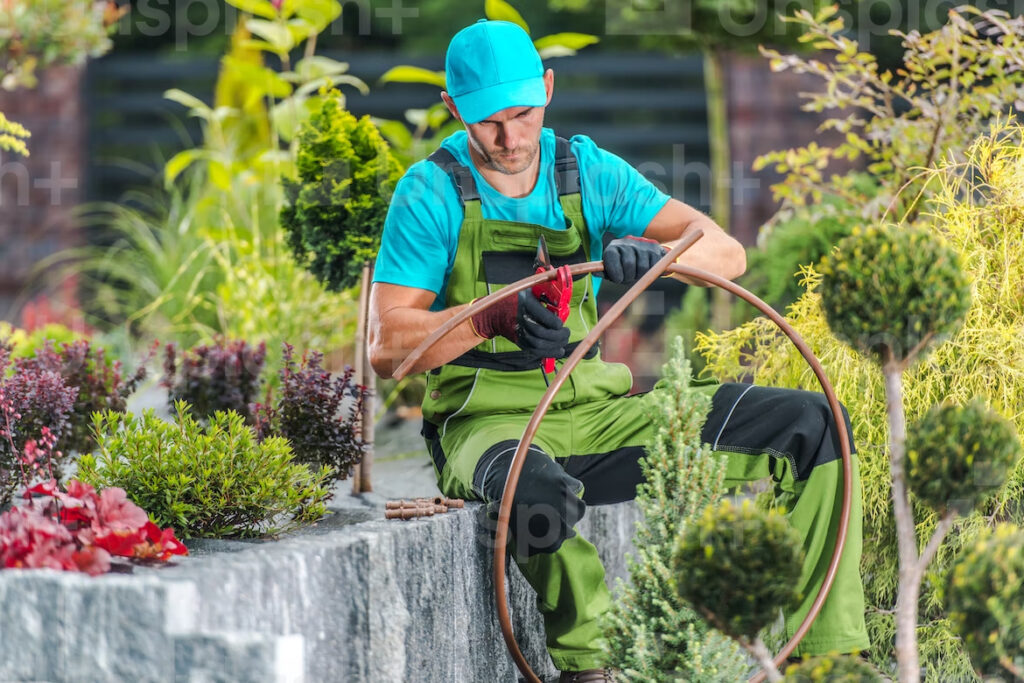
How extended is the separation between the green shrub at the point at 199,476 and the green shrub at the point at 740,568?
1035 millimetres

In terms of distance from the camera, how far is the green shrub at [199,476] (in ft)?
7.93

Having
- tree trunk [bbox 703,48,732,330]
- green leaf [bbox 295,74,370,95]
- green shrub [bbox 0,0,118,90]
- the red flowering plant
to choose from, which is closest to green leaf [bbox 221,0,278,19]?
green leaf [bbox 295,74,370,95]

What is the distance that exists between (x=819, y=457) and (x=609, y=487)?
0.51 meters

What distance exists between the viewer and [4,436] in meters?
2.85

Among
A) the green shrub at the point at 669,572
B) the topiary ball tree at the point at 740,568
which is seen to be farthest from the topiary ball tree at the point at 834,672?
the green shrub at the point at 669,572

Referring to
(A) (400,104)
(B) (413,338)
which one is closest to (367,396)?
(B) (413,338)

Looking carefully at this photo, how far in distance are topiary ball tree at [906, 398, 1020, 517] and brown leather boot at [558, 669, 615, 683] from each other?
0.87 meters

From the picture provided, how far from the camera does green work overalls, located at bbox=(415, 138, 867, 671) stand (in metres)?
2.55

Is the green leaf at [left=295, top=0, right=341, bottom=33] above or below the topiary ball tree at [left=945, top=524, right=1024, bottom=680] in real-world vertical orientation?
above

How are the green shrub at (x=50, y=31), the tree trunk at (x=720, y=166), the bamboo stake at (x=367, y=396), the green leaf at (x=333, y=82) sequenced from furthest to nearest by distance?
the tree trunk at (x=720, y=166) → the green shrub at (x=50, y=31) → the green leaf at (x=333, y=82) → the bamboo stake at (x=367, y=396)

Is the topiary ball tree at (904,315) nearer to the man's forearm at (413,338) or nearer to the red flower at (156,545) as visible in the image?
the man's forearm at (413,338)

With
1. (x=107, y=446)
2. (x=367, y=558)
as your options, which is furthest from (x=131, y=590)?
(x=107, y=446)

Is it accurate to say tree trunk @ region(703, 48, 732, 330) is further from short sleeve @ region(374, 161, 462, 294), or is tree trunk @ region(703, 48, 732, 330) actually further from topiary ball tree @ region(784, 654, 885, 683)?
topiary ball tree @ region(784, 654, 885, 683)

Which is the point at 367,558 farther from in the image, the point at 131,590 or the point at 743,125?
the point at 743,125
